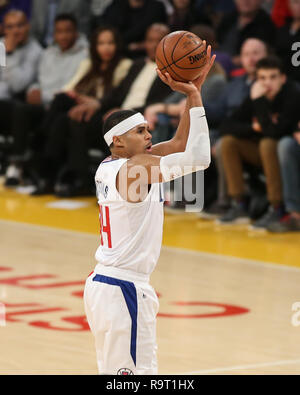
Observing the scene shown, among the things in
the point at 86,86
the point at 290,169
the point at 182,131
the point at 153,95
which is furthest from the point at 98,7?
the point at 182,131

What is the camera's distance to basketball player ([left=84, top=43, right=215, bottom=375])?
441 centimetres

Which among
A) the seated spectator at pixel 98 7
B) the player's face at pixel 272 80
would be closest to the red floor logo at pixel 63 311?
the player's face at pixel 272 80

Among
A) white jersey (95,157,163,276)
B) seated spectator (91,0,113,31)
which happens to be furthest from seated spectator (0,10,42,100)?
white jersey (95,157,163,276)

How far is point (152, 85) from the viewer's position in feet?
36.7

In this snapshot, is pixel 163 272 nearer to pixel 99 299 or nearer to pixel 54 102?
pixel 99 299

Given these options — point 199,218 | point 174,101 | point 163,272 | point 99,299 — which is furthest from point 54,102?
point 99,299

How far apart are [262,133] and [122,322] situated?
5.78m

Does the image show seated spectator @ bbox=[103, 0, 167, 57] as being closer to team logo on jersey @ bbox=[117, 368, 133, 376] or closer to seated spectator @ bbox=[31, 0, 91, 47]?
seated spectator @ bbox=[31, 0, 91, 47]

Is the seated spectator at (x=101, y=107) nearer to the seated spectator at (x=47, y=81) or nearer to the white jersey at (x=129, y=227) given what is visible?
the seated spectator at (x=47, y=81)

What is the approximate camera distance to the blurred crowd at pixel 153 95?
984 centimetres

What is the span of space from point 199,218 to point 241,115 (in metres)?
1.23

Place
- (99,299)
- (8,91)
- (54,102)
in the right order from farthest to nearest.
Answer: (8,91), (54,102), (99,299)

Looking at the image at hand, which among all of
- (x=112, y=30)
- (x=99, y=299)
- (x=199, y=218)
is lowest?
(x=199, y=218)

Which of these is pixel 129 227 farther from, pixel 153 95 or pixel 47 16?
pixel 47 16
